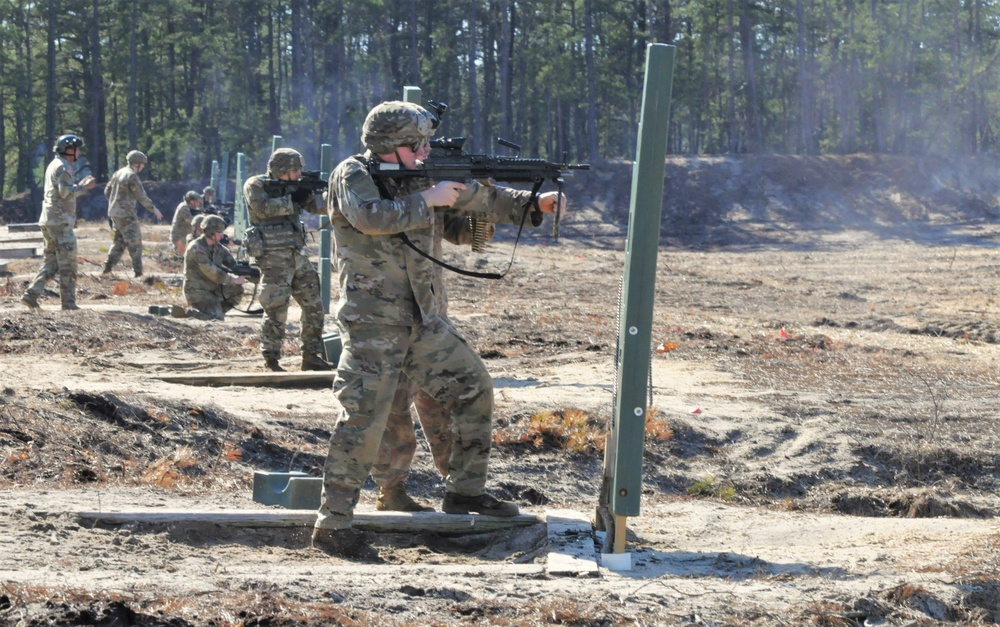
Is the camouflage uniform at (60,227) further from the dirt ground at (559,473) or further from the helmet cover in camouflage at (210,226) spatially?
the helmet cover in camouflage at (210,226)

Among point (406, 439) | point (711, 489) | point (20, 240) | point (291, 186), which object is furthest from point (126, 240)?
point (406, 439)

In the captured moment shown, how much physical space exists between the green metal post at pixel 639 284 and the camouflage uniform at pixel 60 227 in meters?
11.1

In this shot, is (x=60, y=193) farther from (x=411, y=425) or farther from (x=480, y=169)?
(x=480, y=169)

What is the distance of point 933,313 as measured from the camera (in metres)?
19.2

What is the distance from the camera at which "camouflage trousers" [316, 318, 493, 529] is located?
18.9ft

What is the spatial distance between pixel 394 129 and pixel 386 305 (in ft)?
2.67

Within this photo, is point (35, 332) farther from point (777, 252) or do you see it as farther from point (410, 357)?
point (777, 252)

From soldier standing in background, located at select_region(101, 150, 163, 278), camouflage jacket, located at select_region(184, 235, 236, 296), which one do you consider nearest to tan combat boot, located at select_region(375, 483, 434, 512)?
camouflage jacket, located at select_region(184, 235, 236, 296)

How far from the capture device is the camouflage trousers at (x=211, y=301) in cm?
1587

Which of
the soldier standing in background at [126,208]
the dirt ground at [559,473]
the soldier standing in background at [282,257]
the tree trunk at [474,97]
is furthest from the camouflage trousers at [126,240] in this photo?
the tree trunk at [474,97]

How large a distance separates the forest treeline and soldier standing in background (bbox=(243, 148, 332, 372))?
3848cm

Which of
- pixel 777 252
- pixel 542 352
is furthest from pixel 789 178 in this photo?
pixel 542 352

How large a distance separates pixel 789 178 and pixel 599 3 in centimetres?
1495

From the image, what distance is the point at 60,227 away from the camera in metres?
15.3
